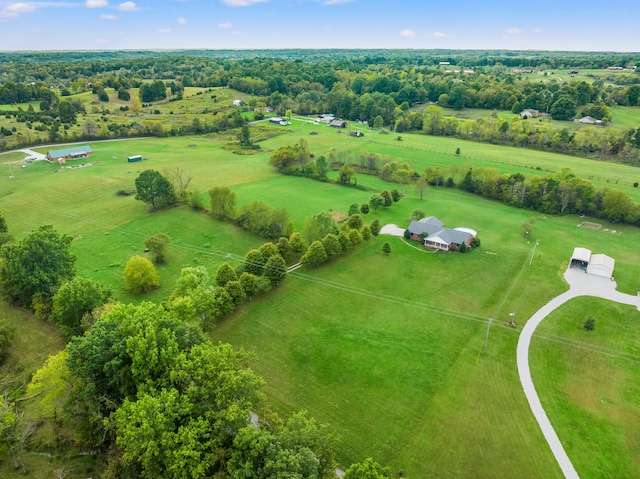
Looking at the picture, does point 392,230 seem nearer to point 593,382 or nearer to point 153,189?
point 593,382

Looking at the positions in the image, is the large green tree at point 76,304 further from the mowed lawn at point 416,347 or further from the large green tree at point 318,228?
the large green tree at point 318,228

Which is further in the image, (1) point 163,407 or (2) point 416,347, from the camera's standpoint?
(2) point 416,347

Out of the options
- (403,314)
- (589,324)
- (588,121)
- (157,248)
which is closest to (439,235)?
(403,314)

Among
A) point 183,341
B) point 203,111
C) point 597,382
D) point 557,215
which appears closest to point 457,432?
point 597,382

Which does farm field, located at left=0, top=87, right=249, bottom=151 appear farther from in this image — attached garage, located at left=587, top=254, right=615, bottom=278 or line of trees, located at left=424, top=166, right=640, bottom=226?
attached garage, located at left=587, top=254, right=615, bottom=278

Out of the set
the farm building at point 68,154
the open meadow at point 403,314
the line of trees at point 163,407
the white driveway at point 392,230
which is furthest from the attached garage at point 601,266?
the farm building at point 68,154

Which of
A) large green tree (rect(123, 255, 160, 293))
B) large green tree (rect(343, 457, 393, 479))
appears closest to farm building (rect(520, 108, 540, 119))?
large green tree (rect(123, 255, 160, 293))
